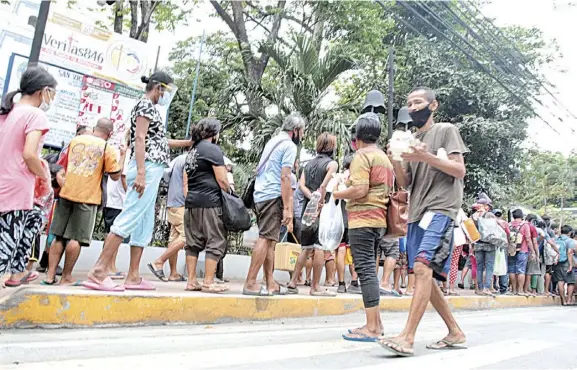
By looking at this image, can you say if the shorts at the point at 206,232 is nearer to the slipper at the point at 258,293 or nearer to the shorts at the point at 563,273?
the slipper at the point at 258,293

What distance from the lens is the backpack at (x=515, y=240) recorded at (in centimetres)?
1070

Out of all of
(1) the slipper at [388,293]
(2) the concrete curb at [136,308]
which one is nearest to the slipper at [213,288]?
(2) the concrete curb at [136,308]

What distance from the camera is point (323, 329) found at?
4.57m

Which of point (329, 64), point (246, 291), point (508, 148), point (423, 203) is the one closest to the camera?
point (423, 203)

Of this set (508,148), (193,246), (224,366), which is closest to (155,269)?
(193,246)

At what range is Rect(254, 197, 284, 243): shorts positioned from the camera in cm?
484

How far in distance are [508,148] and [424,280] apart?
1398 cm

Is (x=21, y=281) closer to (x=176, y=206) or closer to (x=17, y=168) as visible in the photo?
(x=17, y=168)

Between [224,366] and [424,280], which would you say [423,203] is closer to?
[424,280]

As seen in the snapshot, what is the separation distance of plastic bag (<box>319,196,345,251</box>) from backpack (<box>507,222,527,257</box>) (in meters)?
6.81

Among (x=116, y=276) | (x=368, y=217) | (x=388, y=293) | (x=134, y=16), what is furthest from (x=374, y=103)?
(x=134, y=16)

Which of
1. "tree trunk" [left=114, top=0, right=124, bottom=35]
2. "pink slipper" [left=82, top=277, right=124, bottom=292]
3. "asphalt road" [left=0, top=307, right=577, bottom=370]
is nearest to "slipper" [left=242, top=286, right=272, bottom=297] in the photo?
"asphalt road" [left=0, top=307, right=577, bottom=370]

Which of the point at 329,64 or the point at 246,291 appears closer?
the point at 246,291

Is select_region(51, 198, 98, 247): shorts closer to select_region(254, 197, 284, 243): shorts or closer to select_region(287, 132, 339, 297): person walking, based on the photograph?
select_region(254, 197, 284, 243): shorts
